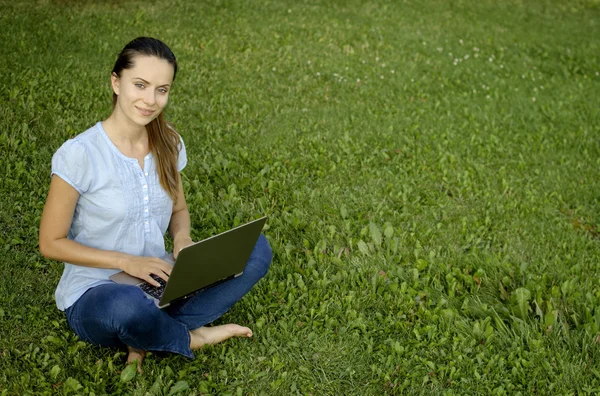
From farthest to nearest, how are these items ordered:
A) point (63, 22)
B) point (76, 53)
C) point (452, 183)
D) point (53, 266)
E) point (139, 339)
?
point (63, 22)
point (76, 53)
point (452, 183)
point (53, 266)
point (139, 339)

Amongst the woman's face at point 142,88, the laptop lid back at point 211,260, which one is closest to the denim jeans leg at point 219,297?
the laptop lid back at point 211,260

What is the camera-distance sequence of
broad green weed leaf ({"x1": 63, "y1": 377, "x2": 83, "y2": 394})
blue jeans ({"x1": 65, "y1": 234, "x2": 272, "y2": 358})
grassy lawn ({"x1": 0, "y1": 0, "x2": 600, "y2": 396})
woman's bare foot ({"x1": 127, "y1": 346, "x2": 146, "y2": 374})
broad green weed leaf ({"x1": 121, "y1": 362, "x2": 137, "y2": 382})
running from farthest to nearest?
grassy lawn ({"x1": 0, "y1": 0, "x2": 600, "y2": 396})
woman's bare foot ({"x1": 127, "y1": 346, "x2": 146, "y2": 374})
broad green weed leaf ({"x1": 121, "y1": 362, "x2": 137, "y2": 382})
broad green weed leaf ({"x1": 63, "y1": 377, "x2": 83, "y2": 394})
blue jeans ({"x1": 65, "y1": 234, "x2": 272, "y2": 358})

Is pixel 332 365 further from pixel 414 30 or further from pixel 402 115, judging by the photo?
pixel 414 30

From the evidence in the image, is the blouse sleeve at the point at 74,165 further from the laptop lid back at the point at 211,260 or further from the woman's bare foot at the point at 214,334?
the woman's bare foot at the point at 214,334

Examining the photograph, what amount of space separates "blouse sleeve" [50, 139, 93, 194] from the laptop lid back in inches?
25.5

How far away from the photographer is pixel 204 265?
10.9ft

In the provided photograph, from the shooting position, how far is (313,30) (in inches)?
395

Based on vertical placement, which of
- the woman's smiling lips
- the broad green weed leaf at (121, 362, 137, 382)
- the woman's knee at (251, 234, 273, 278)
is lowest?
the broad green weed leaf at (121, 362, 137, 382)

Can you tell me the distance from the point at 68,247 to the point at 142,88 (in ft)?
2.80

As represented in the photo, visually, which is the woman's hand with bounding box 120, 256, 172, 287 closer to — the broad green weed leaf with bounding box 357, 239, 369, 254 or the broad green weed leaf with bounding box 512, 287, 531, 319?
the broad green weed leaf with bounding box 357, 239, 369, 254

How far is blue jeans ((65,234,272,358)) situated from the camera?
3.23 m

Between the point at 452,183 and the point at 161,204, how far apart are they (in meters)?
3.36

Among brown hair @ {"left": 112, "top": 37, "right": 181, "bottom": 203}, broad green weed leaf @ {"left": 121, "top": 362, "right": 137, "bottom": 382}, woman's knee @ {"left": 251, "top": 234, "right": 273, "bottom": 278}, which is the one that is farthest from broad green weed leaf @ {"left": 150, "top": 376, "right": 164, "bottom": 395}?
brown hair @ {"left": 112, "top": 37, "right": 181, "bottom": 203}

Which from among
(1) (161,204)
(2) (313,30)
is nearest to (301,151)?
(1) (161,204)
